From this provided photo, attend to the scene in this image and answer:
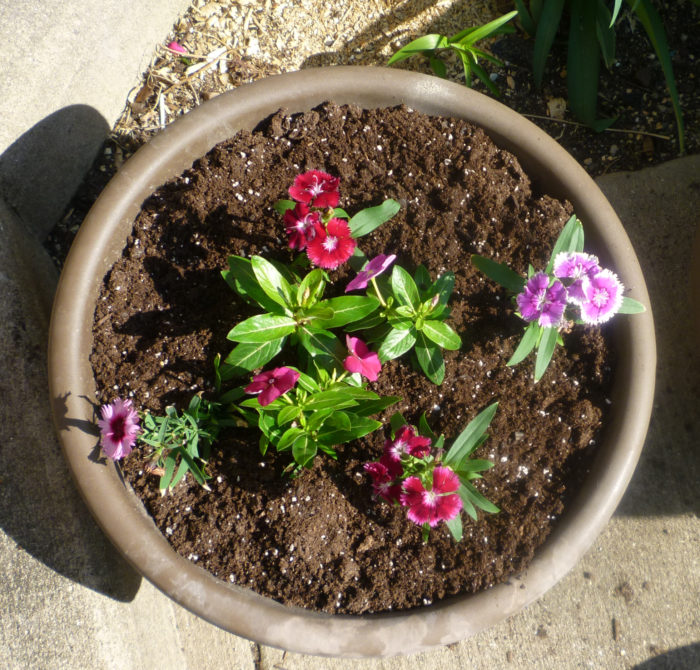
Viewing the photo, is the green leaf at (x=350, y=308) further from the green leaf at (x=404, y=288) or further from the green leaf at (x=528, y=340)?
the green leaf at (x=528, y=340)

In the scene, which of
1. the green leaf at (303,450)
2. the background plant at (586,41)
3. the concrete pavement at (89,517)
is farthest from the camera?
the background plant at (586,41)

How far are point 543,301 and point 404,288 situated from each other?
27cm

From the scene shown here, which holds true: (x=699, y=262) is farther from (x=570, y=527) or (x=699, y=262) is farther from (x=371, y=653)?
(x=371, y=653)

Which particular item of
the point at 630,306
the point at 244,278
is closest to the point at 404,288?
the point at 244,278

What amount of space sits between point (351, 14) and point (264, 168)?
31.3 inches

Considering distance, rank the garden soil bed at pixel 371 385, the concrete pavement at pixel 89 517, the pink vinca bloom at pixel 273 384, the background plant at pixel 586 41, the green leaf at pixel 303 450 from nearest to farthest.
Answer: the pink vinca bloom at pixel 273 384, the green leaf at pixel 303 450, the garden soil bed at pixel 371 385, the concrete pavement at pixel 89 517, the background plant at pixel 586 41

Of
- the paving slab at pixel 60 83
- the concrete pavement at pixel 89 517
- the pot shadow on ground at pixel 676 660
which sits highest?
the paving slab at pixel 60 83

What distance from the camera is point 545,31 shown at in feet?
5.84

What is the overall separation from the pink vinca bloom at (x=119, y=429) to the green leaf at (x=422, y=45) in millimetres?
1208

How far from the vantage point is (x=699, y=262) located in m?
1.56

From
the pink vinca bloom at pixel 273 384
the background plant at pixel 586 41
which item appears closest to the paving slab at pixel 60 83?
the pink vinca bloom at pixel 273 384

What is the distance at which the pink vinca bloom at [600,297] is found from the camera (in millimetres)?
1158

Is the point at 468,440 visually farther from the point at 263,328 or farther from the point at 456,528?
the point at 263,328

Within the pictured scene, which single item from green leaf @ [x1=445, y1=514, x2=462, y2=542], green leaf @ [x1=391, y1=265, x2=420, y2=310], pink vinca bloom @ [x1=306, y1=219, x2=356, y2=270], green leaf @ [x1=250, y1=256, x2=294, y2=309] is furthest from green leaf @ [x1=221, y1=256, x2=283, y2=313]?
green leaf @ [x1=445, y1=514, x2=462, y2=542]
